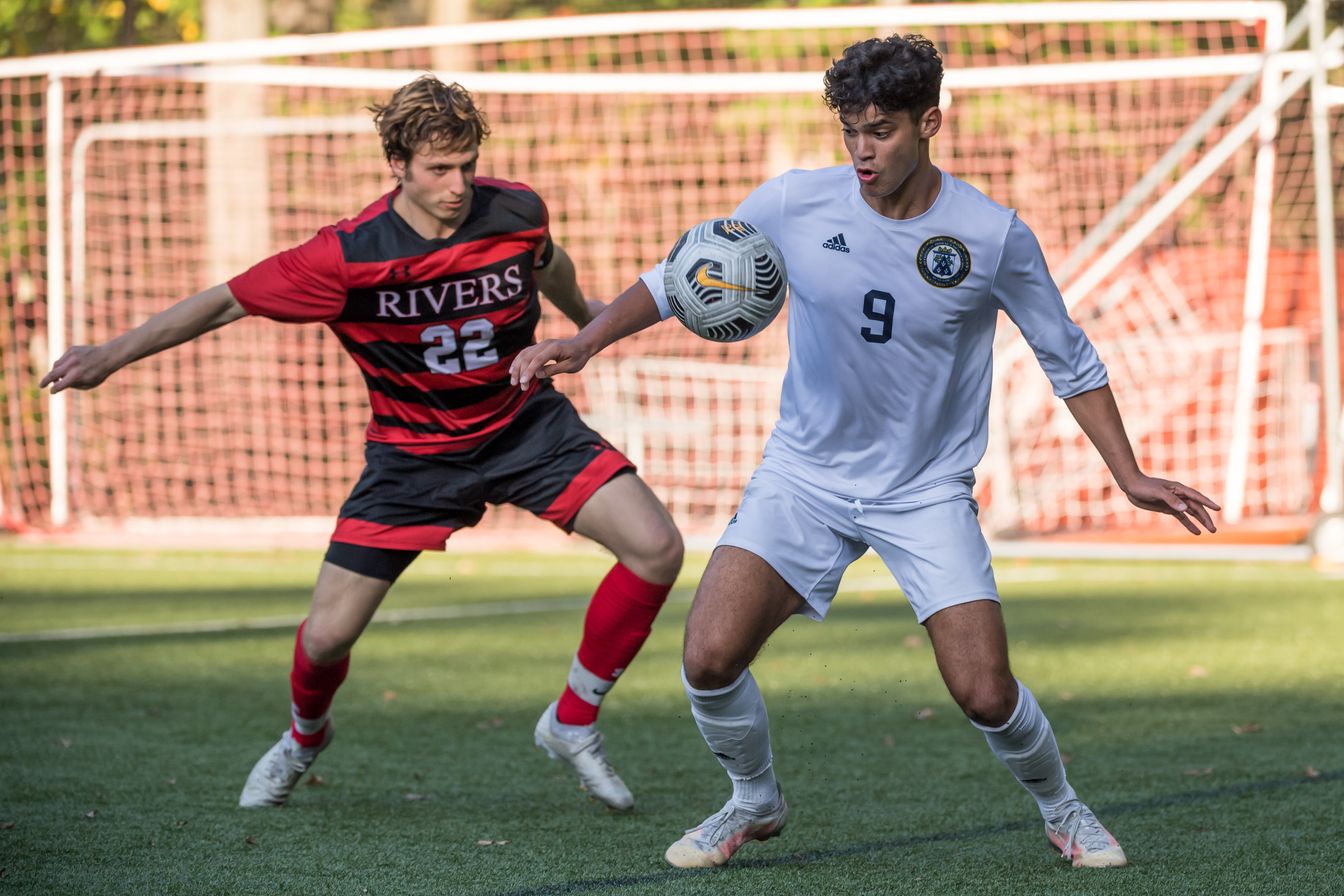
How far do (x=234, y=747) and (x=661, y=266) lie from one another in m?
2.71

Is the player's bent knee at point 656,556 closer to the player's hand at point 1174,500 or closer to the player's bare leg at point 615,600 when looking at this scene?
the player's bare leg at point 615,600

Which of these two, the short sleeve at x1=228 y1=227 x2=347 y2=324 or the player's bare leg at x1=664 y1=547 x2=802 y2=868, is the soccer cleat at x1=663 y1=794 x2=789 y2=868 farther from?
the short sleeve at x1=228 y1=227 x2=347 y2=324

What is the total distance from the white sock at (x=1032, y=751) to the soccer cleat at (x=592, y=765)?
3.98ft

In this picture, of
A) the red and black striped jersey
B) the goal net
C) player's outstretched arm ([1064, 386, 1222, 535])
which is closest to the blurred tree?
the goal net

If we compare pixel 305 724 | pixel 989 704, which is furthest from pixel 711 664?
pixel 305 724

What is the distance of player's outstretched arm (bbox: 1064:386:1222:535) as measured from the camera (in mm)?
4109

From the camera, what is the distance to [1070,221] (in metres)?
14.1

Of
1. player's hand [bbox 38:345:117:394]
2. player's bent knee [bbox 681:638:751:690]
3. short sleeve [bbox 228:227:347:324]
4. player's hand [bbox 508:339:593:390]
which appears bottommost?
player's bent knee [bbox 681:638:751:690]

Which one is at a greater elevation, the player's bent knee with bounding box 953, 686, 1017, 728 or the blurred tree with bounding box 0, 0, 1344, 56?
the blurred tree with bounding box 0, 0, 1344, 56

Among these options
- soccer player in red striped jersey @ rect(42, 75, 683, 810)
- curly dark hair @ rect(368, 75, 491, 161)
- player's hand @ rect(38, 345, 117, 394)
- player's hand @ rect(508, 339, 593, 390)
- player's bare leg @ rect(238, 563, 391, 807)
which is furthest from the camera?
player's bare leg @ rect(238, 563, 391, 807)

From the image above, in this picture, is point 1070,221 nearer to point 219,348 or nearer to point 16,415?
point 219,348

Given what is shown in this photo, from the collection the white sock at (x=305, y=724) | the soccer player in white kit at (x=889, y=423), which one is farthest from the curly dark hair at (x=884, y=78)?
the white sock at (x=305, y=724)

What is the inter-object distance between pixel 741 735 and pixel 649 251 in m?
11.0

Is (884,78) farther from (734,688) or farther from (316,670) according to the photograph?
(316,670)
